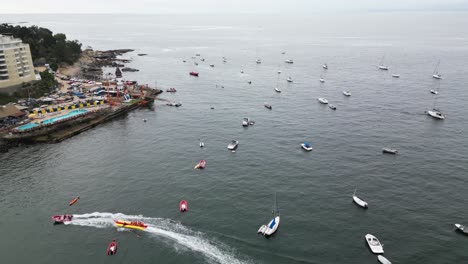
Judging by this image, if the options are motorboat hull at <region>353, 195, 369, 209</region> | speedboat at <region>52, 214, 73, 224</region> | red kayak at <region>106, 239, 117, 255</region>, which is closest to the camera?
red kayak at <region>106, 239, 117, 255</region>

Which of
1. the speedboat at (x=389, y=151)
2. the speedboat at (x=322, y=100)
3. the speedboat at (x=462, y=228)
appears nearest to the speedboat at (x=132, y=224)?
the speedboat at (x=462, y=228)

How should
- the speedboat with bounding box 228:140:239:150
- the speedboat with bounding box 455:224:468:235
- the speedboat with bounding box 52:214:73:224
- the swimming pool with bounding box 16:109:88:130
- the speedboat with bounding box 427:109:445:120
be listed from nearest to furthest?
the speedboat with bounding box 455:224:468:235, the speedboat with bounding box 52:214:73:224, the speedboat with bounding box 228:140:239:150, the swimming pool with bounding box 16:109:88:130, the speedboat with bounding box 427:109:445:120

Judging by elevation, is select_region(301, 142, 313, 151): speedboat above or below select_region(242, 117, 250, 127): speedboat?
below

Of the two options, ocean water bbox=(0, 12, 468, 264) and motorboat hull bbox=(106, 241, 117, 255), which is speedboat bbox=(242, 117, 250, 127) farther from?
motorboat hull bbox=(106, 241, 117, 255)

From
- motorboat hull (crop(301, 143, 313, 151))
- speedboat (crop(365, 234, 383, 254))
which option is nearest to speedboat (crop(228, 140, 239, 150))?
motorboat hull (crop(301, 143, 313, 151))

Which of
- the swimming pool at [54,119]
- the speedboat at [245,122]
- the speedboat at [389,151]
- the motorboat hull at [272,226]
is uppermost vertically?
the swimming pool at [54,119]

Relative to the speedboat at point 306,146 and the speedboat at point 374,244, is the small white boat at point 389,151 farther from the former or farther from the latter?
the speedboat at point 374,244

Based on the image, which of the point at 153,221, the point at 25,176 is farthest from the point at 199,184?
the point at 25,176
